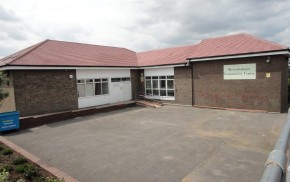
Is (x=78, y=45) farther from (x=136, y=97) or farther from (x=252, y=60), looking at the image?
(x=252, y=60)

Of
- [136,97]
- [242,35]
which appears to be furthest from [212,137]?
[136,97]

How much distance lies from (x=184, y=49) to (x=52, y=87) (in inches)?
458

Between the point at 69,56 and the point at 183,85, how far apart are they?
9083mm

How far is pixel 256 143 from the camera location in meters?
7.57

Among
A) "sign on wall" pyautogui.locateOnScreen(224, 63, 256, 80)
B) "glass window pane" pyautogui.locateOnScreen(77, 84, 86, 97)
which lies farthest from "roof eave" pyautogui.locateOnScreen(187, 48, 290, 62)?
"glass window pane" pyautogui.locateOnScreen(77, 84, 86, 97)

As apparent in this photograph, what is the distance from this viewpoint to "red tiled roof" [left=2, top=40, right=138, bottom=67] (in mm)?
13554

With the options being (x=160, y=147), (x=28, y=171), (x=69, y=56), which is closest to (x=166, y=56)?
(x=69, y=56)

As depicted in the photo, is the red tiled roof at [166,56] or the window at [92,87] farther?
the red tiled roof at [166,56]

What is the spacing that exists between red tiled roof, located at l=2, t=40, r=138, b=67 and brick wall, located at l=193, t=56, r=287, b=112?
700 cm

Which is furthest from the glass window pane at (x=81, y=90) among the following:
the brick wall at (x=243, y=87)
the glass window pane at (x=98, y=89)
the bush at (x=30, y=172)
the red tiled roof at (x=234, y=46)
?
the bush at (x=30, y=172)

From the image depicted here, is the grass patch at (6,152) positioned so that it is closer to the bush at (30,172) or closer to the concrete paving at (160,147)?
the concrete paving at (160,147)

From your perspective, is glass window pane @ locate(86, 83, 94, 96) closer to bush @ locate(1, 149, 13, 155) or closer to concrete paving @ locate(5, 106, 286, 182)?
concrete paving @ locate(5, 106, 286, 182)

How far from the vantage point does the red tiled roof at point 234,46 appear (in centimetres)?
1319

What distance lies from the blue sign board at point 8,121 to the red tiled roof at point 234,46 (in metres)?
12.1
